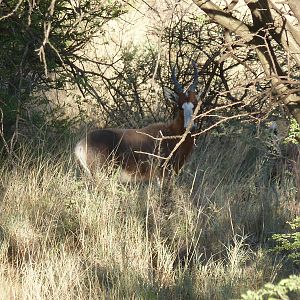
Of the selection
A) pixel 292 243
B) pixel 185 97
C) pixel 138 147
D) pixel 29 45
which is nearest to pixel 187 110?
pixel 185 97

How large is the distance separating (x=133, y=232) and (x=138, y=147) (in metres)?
2.97

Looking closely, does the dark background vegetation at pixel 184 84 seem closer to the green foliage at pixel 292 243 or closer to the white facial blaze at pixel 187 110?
the white facial blaze at pixel 187 110

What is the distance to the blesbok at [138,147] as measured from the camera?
883 centimetres

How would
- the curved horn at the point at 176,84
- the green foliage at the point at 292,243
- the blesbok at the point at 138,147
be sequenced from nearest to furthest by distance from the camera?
the green foliage at the point at 292,243 → the blesbok at the point at 138,147 → the curved horn at the point at 176,84

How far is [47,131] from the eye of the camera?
9320 mm

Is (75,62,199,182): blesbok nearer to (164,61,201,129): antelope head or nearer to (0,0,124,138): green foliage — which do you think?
(164,61,201,129): antelope head

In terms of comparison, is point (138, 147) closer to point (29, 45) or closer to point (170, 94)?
point (170, 94)

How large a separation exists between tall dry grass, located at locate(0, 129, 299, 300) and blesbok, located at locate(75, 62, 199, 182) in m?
0.27

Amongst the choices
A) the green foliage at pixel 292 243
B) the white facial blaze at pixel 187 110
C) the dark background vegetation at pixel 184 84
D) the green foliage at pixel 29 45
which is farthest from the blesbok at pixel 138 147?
the green foliage at pixel 292 243

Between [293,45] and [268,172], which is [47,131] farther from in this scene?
[293,45]

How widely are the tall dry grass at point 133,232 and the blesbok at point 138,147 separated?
27 cm

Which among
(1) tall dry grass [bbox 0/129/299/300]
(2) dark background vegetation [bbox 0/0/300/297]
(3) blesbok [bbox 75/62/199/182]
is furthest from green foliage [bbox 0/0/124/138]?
(3) blesbok [bbox 75/62/199/182]

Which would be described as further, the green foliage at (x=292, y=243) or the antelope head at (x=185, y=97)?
the antelope head at (x=185, y=97)

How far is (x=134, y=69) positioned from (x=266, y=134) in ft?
7.13
